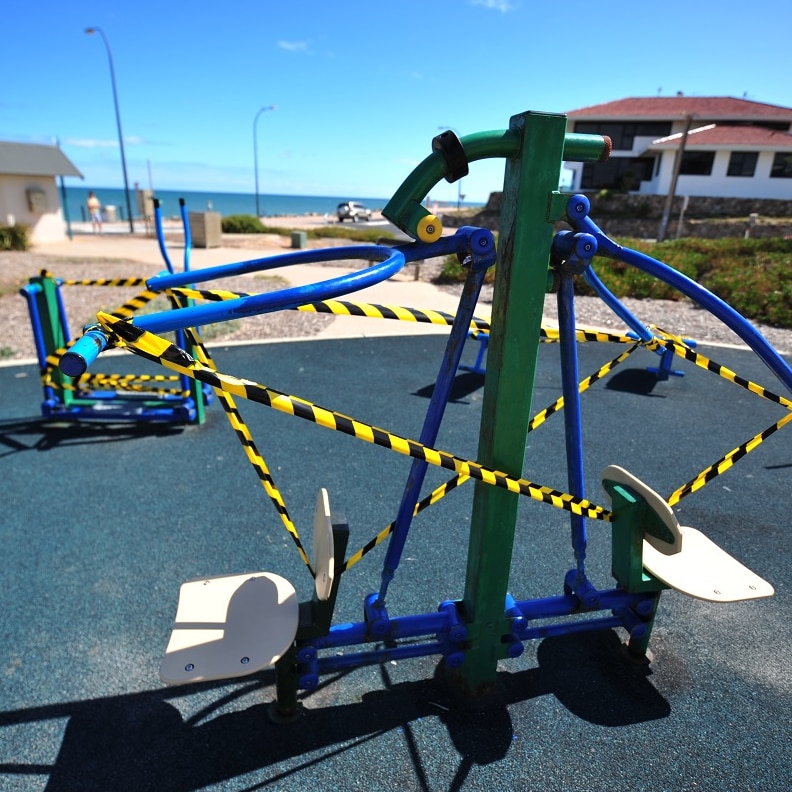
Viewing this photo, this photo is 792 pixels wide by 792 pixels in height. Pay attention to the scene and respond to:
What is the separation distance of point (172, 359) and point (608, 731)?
2011 millimetres

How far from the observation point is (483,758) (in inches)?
80.1

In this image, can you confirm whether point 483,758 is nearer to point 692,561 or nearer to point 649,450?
point 692,561

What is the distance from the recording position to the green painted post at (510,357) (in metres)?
1.66

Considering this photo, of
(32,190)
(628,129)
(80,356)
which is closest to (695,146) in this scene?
(628,129)

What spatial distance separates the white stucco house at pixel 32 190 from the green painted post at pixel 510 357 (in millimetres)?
22701

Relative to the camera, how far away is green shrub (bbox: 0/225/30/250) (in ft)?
59.3

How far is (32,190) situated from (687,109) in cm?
3624

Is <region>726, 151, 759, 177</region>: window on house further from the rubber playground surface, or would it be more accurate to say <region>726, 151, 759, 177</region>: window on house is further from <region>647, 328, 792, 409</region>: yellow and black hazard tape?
<region>647, 328, 792, 409</region>: yellow and black hazard tape

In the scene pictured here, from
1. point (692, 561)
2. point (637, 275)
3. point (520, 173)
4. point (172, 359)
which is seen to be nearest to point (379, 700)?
point (692, 561)

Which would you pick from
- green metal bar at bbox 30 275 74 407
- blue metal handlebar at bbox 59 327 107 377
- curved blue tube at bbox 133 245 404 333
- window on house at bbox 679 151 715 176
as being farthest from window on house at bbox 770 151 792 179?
blue metal handlebar at bbox 59 327 107 377

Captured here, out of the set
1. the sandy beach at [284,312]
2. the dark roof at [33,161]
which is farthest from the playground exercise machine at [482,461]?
the dark roof at [33,161]

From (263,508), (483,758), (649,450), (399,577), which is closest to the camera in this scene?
(483,758)

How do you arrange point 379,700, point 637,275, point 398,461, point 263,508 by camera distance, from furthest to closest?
point 637,275, point 398,461, point 263,508, point 379,700

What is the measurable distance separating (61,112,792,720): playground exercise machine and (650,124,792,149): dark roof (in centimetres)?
3492
